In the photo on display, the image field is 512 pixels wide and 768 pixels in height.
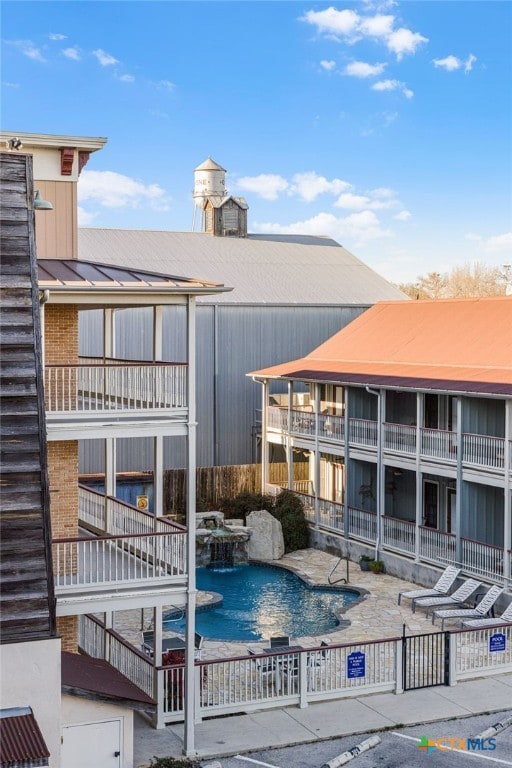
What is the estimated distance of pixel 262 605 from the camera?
90.4 ft

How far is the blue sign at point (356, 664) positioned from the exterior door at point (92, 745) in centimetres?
505

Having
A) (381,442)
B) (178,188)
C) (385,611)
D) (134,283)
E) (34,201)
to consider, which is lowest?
(385,611)

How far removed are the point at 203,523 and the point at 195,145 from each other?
3903 centimetres

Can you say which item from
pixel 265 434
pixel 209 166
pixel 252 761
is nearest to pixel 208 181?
pixel 209 166

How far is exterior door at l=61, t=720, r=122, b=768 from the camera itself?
1536 centimetres

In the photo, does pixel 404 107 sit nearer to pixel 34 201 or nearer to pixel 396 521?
pixel 396 521

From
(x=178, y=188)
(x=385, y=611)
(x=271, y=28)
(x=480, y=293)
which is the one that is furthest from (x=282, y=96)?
(x=385, y=611)

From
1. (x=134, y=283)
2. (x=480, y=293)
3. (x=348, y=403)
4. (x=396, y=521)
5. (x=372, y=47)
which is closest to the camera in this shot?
(x=134, y=283)

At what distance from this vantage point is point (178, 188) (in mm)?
71125

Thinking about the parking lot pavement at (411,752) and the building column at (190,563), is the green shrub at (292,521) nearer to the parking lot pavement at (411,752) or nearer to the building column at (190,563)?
the parking lot pavement at (411,752)

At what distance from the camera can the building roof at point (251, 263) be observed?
41.7 m

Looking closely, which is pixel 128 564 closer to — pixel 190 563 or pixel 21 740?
pixel 190 563

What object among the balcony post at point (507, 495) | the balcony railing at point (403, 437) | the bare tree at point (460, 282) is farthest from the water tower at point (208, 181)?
the balcony post at point (507, 495)

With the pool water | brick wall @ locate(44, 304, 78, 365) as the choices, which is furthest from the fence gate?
brick wall @ locate(44, 304, 78, 365)
